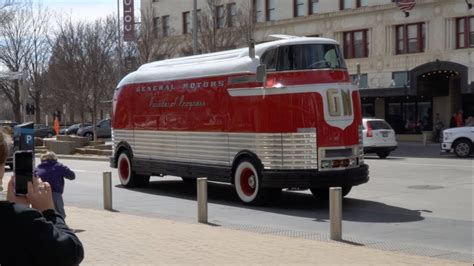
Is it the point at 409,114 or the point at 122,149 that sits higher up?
the point at 409,114

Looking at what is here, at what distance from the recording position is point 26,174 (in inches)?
117

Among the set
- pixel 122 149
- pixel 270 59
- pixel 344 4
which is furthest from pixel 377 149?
pixel 344 4

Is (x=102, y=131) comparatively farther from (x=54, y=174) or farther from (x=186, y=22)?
(x=54, y=174)

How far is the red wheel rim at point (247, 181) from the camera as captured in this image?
1338cm

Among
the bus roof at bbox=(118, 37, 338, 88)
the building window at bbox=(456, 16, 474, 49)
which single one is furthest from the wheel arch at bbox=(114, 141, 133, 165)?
the building window at bbox=(456, 16, 474, 49)

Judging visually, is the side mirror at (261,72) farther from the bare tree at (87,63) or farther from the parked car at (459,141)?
the bare tree at (87,63)

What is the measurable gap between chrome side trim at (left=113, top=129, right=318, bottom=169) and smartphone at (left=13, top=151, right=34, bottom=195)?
978 cm

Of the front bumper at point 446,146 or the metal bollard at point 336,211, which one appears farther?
the front bumper at point 446,146

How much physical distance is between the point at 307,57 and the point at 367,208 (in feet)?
10.7

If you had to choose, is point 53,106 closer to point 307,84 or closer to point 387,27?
point 387,27

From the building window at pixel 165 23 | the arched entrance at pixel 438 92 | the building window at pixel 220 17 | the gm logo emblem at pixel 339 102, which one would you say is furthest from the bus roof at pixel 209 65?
the building window at pixel 165 23

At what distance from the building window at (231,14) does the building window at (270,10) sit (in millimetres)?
2445

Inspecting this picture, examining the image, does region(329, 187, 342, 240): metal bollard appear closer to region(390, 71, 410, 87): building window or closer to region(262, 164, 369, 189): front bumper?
region(262, 164, 369, 189): front bumper

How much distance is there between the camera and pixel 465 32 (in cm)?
3681
